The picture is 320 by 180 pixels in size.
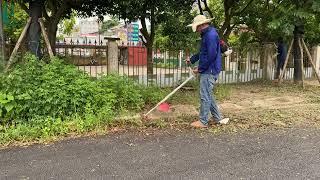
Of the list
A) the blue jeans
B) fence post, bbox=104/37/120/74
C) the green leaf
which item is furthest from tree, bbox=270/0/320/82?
the green leaf

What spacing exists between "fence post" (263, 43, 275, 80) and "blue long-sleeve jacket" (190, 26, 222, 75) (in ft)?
25.6

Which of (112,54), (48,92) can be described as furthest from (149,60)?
(48,92)

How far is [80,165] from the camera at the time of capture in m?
4.66

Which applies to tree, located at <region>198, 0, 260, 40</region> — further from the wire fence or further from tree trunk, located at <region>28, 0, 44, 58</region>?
tree trunk, located at <region>28, 0, 44, 58</region>

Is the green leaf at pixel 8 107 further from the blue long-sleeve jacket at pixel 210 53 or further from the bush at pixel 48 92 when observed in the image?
the blue long-sleeve jacket at pixel 210 53

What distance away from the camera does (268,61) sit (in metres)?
13.7

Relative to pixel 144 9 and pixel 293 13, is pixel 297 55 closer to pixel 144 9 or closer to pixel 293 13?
pixel 293 13

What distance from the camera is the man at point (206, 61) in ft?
20.4

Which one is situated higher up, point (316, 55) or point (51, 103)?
point (316, 55)

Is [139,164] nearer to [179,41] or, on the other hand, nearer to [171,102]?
[171,102]

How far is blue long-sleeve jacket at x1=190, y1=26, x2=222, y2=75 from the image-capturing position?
619cm

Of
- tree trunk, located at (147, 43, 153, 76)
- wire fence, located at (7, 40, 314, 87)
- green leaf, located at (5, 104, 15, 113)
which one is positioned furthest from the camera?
tree trunk, located at (147, 43, 153, 76)

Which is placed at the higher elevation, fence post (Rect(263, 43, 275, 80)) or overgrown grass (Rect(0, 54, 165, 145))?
fence post (Rect(263, 43, 275, 80))

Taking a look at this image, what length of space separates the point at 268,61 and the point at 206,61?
317 inches
